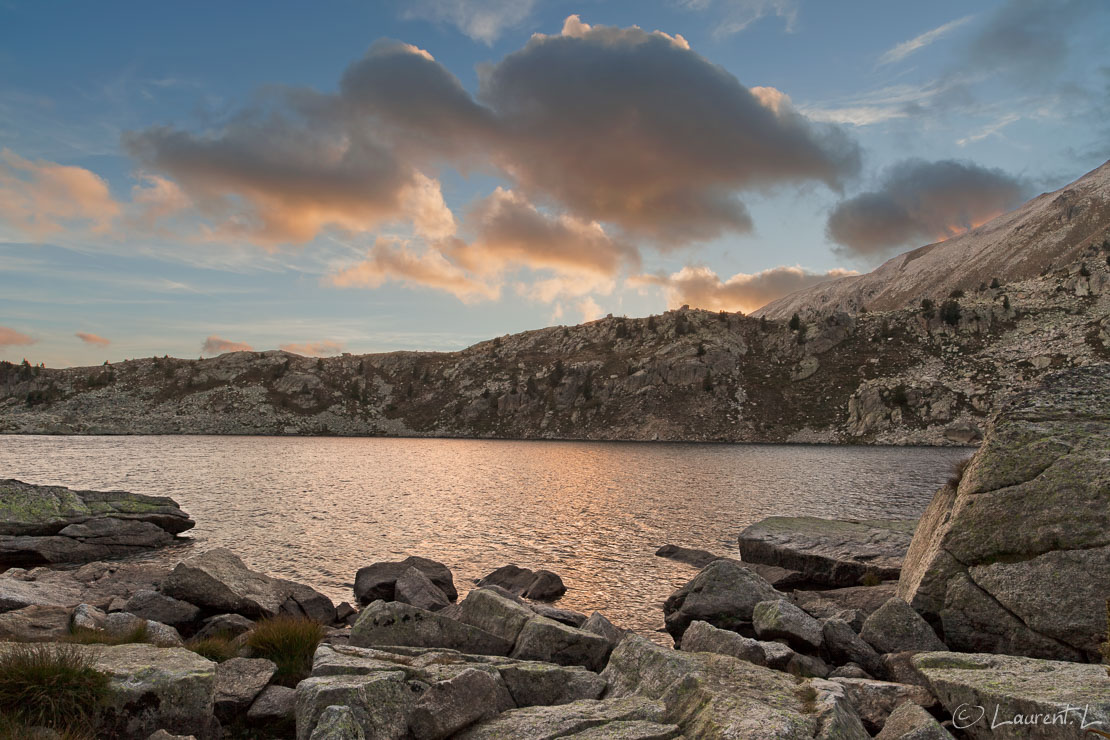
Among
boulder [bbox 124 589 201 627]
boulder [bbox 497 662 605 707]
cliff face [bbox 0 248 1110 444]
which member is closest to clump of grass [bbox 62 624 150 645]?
boulder [bbox 124 589 201 627]

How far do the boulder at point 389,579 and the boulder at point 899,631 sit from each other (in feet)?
53.5

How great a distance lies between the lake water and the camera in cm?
3050

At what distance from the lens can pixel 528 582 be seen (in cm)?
2689

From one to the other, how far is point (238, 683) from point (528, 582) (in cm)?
1685

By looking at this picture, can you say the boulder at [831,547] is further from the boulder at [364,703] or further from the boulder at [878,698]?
the boulder at [364,703]

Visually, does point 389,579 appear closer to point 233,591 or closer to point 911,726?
point 233,591

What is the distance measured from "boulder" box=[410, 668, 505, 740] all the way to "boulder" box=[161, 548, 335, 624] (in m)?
12.7

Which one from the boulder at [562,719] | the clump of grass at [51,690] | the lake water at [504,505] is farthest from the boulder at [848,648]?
the clump of grass at [51,690]

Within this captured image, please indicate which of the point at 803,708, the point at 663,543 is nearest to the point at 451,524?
the point at 663,543

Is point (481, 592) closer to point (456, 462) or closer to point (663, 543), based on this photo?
point (663, 543)

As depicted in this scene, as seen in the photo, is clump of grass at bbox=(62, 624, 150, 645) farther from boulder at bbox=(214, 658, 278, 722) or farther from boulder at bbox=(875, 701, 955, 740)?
boulder at bbox=(875, 701, 955, 740)

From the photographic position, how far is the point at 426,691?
9.18 m

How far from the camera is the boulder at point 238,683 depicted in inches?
414

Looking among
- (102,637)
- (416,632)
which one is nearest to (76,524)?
(102,637)
